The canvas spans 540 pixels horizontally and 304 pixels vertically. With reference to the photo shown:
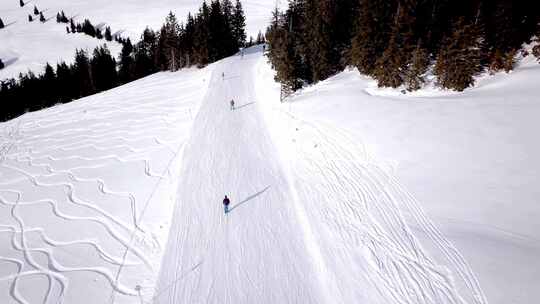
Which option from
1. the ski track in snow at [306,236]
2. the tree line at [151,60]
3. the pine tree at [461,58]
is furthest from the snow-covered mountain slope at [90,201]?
the tree line at [151,60]

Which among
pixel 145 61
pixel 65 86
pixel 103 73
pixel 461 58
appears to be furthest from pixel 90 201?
pixel 65 86

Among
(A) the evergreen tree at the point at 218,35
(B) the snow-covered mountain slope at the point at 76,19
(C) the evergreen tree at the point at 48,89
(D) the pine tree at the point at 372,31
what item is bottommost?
(C) the evergreen tree at the point at 48,89

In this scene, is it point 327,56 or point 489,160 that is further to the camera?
point 327,56

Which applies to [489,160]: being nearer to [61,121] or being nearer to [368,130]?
[368,130]

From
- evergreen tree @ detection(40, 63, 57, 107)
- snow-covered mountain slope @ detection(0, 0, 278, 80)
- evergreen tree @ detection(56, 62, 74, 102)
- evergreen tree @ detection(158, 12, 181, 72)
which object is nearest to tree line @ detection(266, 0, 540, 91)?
evergreen tree @ detection(158, 12, 181, 72)

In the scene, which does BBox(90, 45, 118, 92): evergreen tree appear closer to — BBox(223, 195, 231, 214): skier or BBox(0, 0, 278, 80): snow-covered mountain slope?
BBox(0, 0, 278, 80): snow-covered mountain slope

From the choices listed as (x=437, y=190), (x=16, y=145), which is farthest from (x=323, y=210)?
(x=16, y=145)

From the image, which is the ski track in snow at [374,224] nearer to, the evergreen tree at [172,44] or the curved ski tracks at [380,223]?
A: the curved ski tracks at [380,223]
